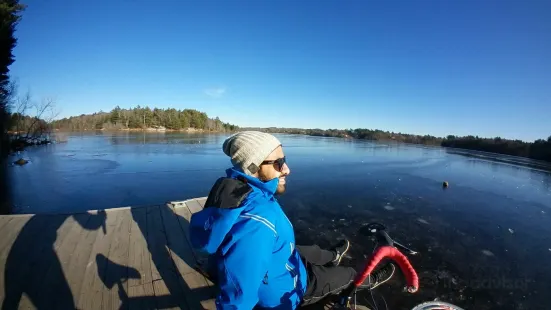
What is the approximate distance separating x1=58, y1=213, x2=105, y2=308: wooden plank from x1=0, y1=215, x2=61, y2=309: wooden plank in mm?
255

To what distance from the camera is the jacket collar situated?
145cm

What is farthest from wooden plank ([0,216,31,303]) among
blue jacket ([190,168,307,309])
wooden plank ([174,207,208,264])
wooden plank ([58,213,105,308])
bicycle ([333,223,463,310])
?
bicycle ([333,223,463,310])

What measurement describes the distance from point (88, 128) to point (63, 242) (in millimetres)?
100465

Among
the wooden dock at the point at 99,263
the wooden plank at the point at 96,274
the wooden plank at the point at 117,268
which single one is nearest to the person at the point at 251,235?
the wooden dock at the point at 99,263

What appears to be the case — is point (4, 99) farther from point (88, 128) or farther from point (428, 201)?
point (88, 128)

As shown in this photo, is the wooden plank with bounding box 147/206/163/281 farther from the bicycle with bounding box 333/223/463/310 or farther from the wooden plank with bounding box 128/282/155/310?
the bicycle with bounding box 333/223/463/310

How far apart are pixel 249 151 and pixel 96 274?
2.79 m

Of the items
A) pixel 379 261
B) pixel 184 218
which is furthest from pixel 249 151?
pixel 184 218

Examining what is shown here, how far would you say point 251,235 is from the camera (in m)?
1.22

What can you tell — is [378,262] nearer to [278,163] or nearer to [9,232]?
[278,163]

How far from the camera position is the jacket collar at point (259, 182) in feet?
4.75

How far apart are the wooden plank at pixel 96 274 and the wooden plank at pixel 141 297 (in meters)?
0.28

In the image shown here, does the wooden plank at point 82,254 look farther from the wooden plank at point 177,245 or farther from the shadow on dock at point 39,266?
the wooden plank at point 177,245

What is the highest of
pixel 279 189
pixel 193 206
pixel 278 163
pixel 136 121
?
pixel 136 121
